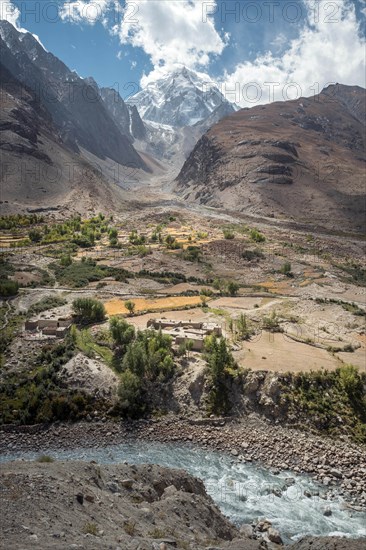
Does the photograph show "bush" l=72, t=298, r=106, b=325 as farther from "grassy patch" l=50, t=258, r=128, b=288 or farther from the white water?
the white water

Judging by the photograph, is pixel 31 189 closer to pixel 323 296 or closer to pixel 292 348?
pixel 323 296

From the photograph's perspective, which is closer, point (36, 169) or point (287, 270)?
point (287, 270)

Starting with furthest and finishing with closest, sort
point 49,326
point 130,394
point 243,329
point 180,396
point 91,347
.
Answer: point 243,329, point 49,326, point 91,347, point 180,396, point 130,394

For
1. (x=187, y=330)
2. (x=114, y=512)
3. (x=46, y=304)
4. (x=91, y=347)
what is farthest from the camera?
(x=46, y=304)

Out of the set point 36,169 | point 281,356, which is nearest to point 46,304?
point 281,356

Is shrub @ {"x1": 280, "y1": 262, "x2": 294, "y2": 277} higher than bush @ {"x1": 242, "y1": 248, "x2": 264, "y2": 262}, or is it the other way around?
bush @ {"x1": 242, "y1": 248, "x2": 264, "y2": 262}

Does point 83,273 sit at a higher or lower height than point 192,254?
lower

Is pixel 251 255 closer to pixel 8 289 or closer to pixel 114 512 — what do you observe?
pixel 8 289

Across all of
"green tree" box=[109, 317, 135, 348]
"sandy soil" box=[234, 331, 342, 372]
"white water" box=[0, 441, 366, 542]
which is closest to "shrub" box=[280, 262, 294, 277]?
"sandy soil" box=[234, 331, 342, 372]
